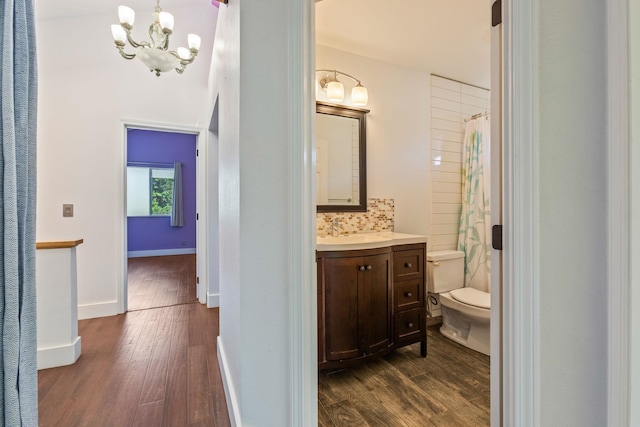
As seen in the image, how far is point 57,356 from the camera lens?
6.35ft

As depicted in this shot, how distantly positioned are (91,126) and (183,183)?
4323mm

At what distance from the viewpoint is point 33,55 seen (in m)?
0.91

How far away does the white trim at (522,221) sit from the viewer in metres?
0.81

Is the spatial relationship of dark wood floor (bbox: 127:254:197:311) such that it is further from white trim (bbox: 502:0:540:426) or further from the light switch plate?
white trim (bbox: 502:0:540:426)

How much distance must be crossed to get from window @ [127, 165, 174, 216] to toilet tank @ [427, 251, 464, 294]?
640cm

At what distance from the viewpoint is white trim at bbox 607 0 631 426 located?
682 mm

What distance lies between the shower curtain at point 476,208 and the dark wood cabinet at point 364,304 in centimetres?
96

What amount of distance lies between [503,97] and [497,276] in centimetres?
58

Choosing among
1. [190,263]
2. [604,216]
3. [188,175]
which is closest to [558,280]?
[604,216]

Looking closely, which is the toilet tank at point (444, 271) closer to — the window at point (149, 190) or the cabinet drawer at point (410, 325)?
the cabinet drawer at point (410, 325)

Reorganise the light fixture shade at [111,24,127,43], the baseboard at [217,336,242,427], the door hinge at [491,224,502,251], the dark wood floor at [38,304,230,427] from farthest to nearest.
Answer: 1. the light fixture shade at [111,24,127,43]
2. the dark wood floor at [38,304,230,427]
3. the baseboard at [217,336,242,427]
4. the door hinge at [491,224,502,251]

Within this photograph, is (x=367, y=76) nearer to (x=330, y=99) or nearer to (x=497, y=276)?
(x=330, y=99)

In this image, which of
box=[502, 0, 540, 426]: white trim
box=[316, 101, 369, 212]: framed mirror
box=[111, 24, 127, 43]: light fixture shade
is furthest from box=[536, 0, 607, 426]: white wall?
box=[111, 24, 127, 43]: light fixture shade

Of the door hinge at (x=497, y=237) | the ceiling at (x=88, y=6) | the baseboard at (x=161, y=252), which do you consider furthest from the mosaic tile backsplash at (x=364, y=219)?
the baseboard at (x=161, y=252)
